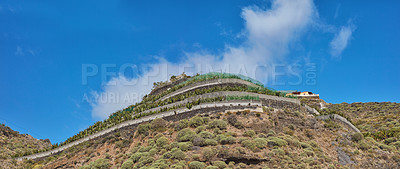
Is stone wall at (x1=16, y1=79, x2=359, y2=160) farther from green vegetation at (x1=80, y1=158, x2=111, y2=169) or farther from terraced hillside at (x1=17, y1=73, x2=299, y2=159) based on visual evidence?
green vegetation at (x1=80, y1=158, x2=111, y2=169)

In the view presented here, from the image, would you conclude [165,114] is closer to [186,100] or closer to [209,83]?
[186,100]

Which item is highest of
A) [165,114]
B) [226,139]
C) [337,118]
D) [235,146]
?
[165,114]

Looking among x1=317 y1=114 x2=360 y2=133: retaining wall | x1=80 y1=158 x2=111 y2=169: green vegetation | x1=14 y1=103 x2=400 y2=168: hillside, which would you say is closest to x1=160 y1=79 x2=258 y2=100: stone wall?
x1=14 y1=103 x2=400 y2=168: hillside

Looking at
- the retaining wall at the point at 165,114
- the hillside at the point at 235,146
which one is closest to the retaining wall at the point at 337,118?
the hillside at the point at 235,146

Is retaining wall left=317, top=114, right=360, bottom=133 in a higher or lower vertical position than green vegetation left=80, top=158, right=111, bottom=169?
higher

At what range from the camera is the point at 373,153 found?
3541cm

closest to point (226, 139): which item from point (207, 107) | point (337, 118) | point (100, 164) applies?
point (207, 107)

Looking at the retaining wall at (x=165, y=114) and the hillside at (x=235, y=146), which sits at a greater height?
the retaining wall at (x=165, y=114)

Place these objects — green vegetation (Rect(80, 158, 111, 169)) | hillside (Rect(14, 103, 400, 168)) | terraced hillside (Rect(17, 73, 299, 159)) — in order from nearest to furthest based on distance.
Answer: hillside (Rect(14, 103, 400, 168)), green vegetation (Rect(80, 158, 111, 169)), terraced hillside (Rect(17, 73, 299, 159))

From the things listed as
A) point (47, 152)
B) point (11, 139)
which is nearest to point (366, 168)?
point (47, 152)

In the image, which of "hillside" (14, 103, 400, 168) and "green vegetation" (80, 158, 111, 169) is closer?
"hillside" (14, 103, 400, 168)

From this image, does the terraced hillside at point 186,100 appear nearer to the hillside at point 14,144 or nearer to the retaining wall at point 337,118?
the hillside at point 14,144

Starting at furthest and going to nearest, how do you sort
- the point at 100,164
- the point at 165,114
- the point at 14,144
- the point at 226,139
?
1. the point at 14,144
2. the point at 165,114
3. the point at 100,164
4. the point at 226,139

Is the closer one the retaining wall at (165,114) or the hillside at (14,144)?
the retaining wall at (165,114)
